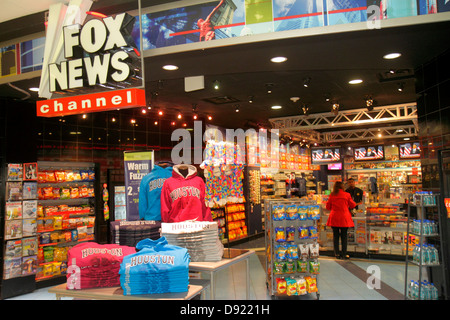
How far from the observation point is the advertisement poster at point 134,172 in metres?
6.17

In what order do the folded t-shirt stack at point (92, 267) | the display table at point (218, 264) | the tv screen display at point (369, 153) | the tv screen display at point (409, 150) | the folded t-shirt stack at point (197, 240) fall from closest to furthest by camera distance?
1. the folded t-shirt stack at point (92, 267)
2. the display table at point (218, 264)
3. the folded t-shirt stack at point (197, 240)
4. the tv screen display at point (409, 150)
5. the tv screen display at point (369, 153)

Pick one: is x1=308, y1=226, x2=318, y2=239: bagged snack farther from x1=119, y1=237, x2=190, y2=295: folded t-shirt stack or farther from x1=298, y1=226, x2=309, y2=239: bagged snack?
x1=119, y1=237, x2=190, y2=295: folded t-shirt stack

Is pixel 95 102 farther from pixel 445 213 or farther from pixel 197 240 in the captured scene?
pixel 445 213

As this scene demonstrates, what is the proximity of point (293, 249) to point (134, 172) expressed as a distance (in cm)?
290

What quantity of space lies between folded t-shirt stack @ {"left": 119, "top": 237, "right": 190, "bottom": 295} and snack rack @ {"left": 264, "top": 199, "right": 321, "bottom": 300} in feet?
10.3

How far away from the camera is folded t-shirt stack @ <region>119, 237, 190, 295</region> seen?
246 centimetres

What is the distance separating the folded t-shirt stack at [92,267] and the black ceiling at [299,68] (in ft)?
8.65

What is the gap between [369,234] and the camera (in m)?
8.20

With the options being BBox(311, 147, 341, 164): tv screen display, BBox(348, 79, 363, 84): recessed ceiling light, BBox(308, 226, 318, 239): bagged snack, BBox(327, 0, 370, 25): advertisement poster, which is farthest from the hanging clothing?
BBox(311, 147, 341, 164): tv screen display

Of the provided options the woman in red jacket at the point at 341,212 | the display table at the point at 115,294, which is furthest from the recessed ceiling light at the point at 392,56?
the display table at the point at 115,294

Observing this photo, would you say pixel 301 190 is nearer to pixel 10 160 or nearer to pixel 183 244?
pixel 10 160

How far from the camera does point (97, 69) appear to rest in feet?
12.0

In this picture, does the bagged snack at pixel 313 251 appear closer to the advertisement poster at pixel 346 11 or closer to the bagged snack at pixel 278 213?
the bagged snack at pixel 278 213
